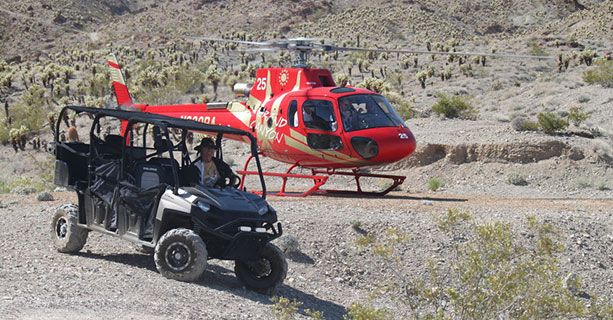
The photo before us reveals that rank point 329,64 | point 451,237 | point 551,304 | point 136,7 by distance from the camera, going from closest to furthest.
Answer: point 551,304 → point 451,237 → point 329,64 → point 136,7

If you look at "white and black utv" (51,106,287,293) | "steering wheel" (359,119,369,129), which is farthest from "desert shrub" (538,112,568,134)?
"white and black utv" (51,106,287,293)

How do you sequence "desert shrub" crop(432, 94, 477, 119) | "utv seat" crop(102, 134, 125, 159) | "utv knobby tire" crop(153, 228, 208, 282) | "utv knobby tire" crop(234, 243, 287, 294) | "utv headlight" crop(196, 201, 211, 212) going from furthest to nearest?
1. "desert shrub" crop(432, 94, 477, 119)
2. "utv seat" crop(102, 134, 125, 159)
3. "utv knobby tire" crop(234, 243, 287, 294)
4. "utv headlight" crop(196, 201, 211, 212)
5. "utv knobby tire" crop(153, 228, 208, 282)

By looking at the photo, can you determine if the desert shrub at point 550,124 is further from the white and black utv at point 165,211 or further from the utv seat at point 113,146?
the utv seat at point 113,146

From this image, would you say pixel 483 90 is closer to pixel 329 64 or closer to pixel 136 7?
pixel 329 64

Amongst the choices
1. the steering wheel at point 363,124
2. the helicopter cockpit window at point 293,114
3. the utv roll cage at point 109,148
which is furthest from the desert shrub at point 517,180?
the utv roll cage at point 109,148

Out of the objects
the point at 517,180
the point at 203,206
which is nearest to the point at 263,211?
the point at 203,206

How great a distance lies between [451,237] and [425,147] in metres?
10.8

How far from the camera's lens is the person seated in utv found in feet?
41.6

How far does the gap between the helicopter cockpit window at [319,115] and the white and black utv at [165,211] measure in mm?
6043

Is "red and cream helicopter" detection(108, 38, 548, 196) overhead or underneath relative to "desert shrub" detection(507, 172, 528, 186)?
overhead

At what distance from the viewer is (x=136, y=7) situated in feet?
325

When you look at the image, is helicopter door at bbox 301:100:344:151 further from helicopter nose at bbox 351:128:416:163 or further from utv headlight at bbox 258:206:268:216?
utv headlight at bbox 258:206:268:216

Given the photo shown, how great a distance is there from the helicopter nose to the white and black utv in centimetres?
607

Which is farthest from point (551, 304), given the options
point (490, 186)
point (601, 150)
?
point (601, 150)
